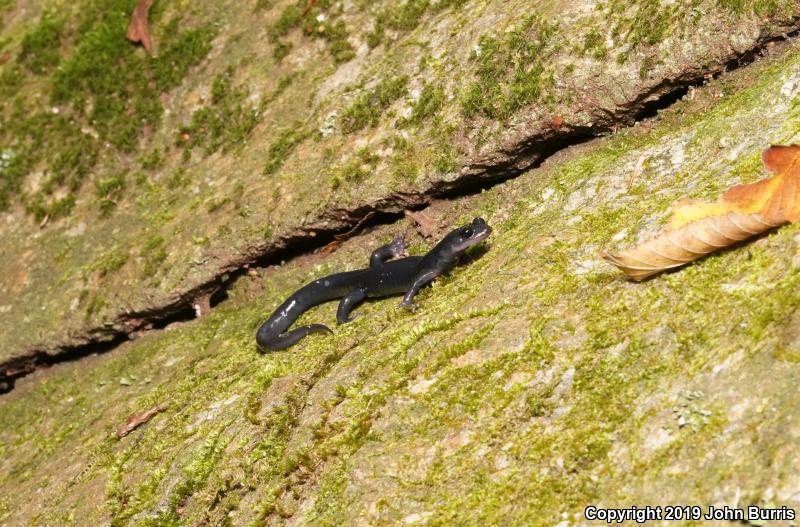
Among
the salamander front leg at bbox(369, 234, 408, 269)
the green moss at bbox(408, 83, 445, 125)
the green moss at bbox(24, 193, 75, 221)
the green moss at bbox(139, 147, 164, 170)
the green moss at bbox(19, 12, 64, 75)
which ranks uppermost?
the green moss at bbox(19, 12, 64, 75)

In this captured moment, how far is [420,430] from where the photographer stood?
165 inches

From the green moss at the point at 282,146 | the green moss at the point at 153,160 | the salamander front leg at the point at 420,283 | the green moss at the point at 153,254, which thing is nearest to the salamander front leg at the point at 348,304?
the salamander front leg at the point at 420,283

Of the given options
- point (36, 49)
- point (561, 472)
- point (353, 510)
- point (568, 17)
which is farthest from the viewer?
point (36, 49)

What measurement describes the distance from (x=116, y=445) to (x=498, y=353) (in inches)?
135

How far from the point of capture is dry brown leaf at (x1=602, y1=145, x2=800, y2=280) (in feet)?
12.5

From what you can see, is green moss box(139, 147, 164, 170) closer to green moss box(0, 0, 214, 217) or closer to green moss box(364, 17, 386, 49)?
green moss box(0, 0, 214, 217)

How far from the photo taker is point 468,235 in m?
5.88

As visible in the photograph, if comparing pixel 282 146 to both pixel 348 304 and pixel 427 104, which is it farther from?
pixel 348 304

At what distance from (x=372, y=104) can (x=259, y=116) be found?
1629 millimetres

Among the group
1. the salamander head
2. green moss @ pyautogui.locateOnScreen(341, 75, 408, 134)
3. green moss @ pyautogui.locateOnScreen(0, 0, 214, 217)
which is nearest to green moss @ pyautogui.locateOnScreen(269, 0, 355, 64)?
green moss @ pyautogui.locateOnScreen(341, 75, 408, 134)

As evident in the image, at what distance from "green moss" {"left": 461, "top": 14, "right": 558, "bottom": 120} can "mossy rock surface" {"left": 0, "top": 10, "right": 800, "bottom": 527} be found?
56 centimetres

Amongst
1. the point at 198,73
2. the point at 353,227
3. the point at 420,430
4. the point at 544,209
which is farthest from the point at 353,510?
the point at 198,73

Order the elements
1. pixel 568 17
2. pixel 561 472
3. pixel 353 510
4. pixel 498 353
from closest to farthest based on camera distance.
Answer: pixel 561 472, pixel 353 510, pixel 498 353, pixel 568 17

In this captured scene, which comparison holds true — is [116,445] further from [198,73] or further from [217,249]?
[198,73]
